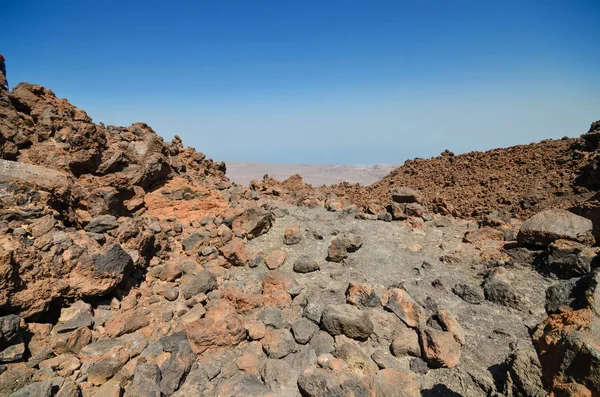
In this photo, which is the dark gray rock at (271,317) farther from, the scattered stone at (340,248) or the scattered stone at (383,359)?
the scattered stone at (340,248)

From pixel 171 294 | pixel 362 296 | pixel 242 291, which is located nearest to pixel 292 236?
pixel 242 291

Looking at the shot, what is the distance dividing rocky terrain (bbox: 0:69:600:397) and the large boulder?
3cm

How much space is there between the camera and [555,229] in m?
6.66

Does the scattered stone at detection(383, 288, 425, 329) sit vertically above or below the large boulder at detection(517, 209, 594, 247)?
below

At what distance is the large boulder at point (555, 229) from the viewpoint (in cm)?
644

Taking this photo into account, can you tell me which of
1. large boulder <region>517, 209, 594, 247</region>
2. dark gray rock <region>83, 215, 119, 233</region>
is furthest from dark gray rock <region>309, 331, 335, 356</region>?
large boulder <region>517, 209, 594, 247</region>

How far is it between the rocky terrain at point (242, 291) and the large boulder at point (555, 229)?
33mm

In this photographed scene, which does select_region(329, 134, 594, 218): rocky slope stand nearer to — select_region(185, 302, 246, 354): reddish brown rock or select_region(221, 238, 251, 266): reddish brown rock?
select_region(221, 238, 251, 266): reddish brown rock

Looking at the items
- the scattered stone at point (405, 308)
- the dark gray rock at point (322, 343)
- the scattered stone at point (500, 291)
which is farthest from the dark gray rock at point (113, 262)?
the scattered stone at point (500, 291)

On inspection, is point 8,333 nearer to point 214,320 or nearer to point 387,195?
point 214,320

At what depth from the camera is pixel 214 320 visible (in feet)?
15.9

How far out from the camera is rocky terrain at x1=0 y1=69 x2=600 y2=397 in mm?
3818

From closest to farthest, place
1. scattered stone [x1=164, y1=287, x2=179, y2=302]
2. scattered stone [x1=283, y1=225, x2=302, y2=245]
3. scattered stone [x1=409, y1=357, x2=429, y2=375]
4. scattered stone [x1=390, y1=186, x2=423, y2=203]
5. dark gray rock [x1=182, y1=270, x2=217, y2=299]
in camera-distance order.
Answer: scattered stone [x1=409, y1=357, x2=429, y2=375]
scattered stone [x1=164, y1=287, x2=179, y2=302]
dark gray rock [x1=182, y1=270, x2=217, y2=299]
scattered stone [x1=283, y1=225, x2=302, y2=245]
scattered stone [x1=390, y1=186, x2=423, y2=203]

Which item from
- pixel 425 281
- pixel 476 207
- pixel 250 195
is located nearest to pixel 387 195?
pixel 476 207
